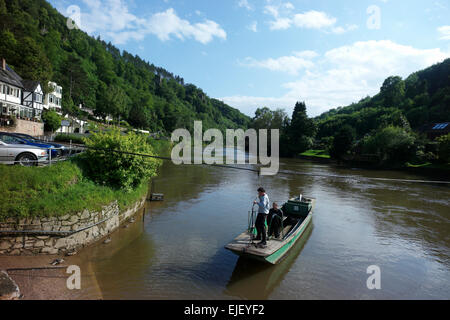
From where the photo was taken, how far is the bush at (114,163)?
1538cm

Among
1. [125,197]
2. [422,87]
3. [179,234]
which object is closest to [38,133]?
[125,197]

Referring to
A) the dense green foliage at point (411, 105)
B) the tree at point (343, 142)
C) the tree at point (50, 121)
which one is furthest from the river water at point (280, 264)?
the dense green foliage at point (411, 105)

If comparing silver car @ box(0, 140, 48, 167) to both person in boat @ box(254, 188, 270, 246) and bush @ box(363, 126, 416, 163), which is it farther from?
bush @ box(363, 126, 416, 163)

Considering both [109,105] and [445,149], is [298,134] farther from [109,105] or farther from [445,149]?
[109,105]

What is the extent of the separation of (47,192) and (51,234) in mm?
1896

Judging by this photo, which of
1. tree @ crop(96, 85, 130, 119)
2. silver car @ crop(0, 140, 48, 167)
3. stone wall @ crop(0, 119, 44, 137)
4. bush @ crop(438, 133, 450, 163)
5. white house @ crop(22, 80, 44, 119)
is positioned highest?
tree @ crop(96, 85, 130, 119)

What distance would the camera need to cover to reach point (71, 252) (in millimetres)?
10922

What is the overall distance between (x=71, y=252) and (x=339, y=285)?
419 inches

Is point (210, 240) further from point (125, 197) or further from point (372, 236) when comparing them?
point (372, 236)

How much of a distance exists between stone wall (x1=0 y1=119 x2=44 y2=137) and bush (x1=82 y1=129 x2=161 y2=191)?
21679 mm

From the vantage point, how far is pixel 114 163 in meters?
15.4

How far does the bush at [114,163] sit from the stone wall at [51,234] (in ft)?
10.4

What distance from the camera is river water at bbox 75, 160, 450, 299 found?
1018 cm

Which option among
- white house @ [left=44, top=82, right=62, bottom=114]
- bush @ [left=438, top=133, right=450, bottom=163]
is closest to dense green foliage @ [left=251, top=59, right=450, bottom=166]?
bush @ [left=438, top=133, right=450, bottom=163]
